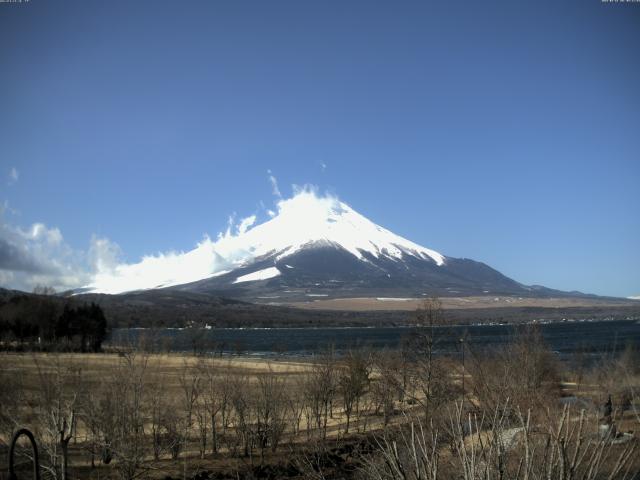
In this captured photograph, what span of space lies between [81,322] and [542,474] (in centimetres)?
9380

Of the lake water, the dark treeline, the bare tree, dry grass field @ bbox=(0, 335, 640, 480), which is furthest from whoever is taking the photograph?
the dark treeline

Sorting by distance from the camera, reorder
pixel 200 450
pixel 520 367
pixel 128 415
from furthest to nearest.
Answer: pixel 520 367 < pixel 200 450 < pixel 128 415

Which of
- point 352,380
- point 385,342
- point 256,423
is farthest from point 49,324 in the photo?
point 256,423

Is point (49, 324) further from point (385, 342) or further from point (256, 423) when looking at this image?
point (256, 423)

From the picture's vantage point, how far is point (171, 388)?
1780 inches

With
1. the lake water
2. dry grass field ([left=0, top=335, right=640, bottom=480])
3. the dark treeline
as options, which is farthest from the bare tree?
the dark treeline

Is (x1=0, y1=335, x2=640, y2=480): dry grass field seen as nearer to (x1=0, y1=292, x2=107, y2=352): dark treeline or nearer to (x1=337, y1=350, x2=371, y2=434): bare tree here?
(x1=337, y1=350, x2=371, y2=434): bare tree

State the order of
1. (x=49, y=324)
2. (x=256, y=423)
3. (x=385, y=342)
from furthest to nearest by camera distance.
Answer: (x=385, y=342), (x=49, y=324), (x=256, y=423)

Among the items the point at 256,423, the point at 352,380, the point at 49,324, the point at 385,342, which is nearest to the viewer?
the point at 256,423

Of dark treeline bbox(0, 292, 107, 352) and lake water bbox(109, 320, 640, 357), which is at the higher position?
dark treeline bbox(0, 292, 107, 352)

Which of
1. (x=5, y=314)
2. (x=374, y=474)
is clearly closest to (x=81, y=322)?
(x=5, y=314)

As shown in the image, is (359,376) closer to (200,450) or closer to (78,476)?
(200,450)

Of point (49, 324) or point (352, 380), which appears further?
point (49, 324)

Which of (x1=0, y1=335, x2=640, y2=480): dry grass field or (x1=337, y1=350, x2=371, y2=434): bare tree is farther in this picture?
(x1=337, y1=350, x2=371, y2=434): bare tree
